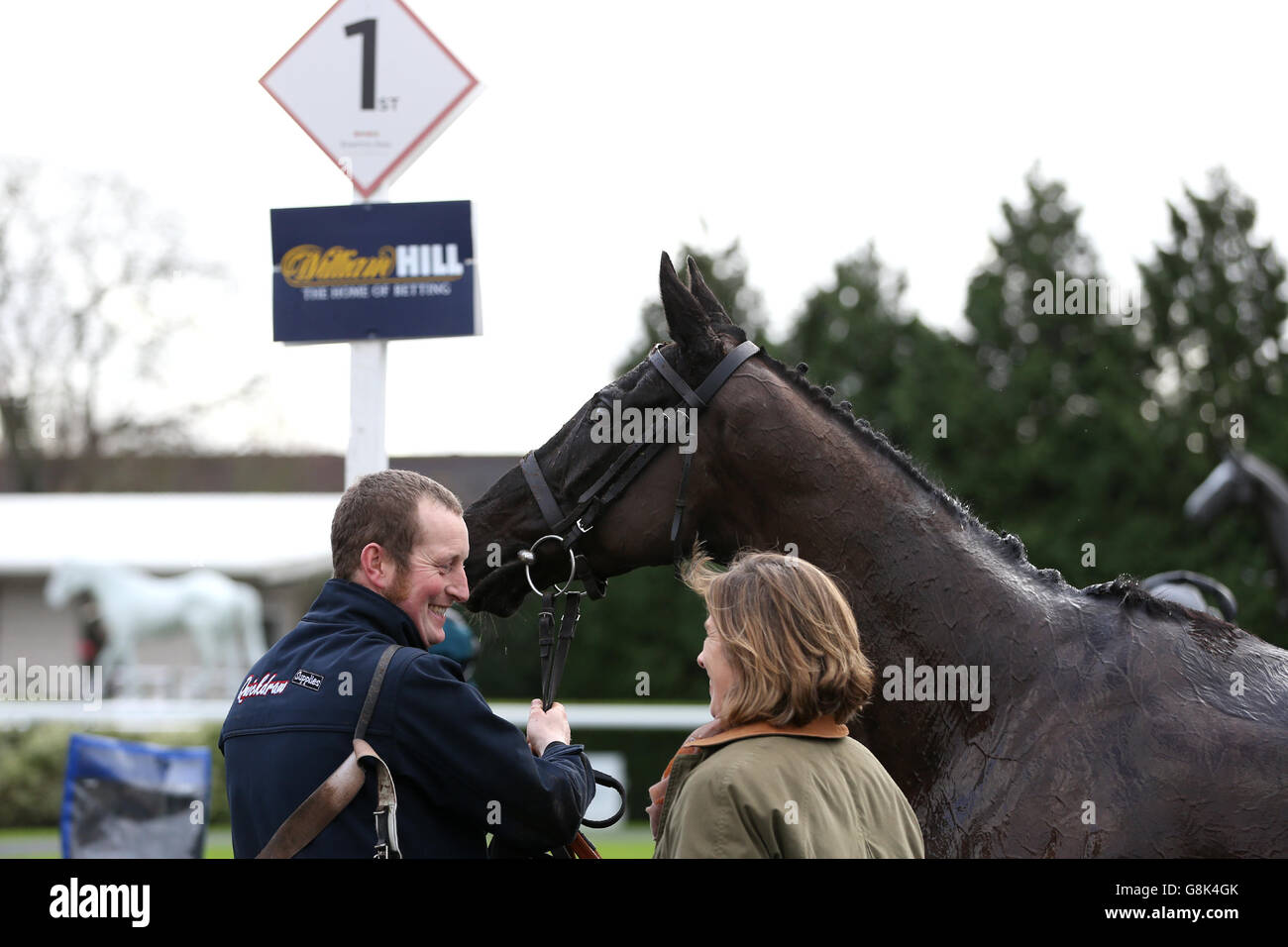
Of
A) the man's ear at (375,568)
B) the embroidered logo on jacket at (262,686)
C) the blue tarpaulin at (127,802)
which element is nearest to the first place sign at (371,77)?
the man's ear at (375,568)

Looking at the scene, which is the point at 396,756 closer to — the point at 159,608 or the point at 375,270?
the point at 375,270

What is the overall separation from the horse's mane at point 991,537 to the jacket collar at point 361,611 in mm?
1175

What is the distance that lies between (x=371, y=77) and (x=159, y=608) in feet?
46.5

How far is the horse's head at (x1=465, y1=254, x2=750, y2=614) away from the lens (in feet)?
9.34

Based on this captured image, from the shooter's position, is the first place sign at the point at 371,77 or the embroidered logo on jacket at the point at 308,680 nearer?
the embroidered logo on jacket at the point at 308,680

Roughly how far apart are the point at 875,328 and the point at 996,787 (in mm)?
11547

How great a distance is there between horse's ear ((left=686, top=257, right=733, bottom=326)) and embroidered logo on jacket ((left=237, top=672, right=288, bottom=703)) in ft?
4.65

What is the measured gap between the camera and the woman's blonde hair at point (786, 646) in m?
1.90

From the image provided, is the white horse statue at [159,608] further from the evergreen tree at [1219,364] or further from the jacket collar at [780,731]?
the jacket collar at [780,731]

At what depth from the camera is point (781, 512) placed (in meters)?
2.76

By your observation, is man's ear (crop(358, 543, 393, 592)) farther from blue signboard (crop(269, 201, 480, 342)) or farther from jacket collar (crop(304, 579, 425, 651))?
blue signboard (crop(269, 201, 480, 342))
